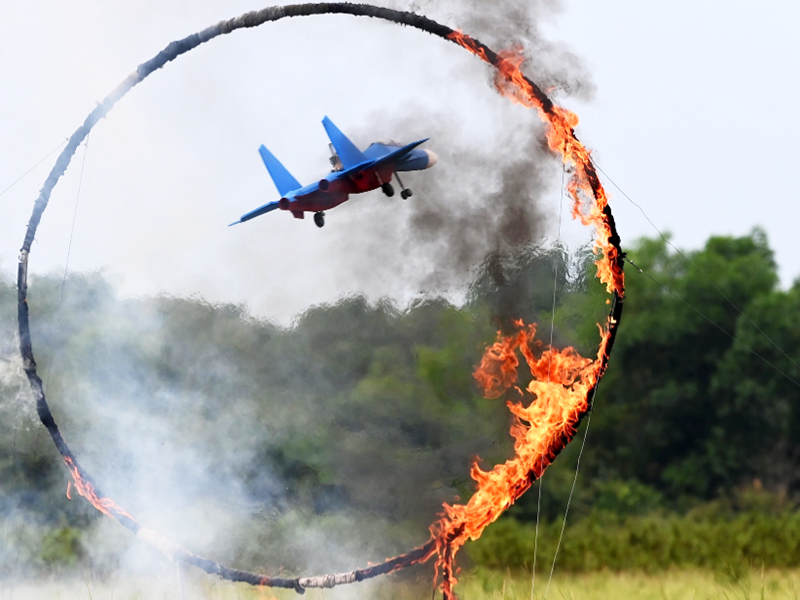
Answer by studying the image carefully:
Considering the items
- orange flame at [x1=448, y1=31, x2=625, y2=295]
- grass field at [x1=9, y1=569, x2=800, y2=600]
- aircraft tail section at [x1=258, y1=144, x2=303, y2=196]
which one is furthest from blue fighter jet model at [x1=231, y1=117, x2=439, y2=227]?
grass field at [x1=9, y1=569, x2=800, y2=600]

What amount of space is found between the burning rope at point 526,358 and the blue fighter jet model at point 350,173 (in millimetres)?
1953

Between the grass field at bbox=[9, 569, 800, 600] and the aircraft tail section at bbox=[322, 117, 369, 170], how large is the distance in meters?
8.60

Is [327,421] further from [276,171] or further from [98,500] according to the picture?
[276,171]

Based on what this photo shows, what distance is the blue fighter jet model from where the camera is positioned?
15758mm

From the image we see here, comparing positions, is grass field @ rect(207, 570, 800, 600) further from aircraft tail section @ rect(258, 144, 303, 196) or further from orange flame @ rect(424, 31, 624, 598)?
aircraft tail section @ rect(258, 144, 303, 196)

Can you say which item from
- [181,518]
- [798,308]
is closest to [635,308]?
[798,308]

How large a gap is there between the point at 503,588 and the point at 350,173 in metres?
9.17

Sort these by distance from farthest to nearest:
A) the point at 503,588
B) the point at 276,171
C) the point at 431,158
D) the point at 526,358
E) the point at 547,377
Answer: the point at 503,588
the point at 526,358
the point at 276,171
the point at 547,377
the point at 431,158

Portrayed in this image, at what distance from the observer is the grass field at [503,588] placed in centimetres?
1938

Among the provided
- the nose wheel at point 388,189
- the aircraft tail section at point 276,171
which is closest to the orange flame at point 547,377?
the nose wheel at point 388,189

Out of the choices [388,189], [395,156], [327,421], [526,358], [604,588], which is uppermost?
[395,156]

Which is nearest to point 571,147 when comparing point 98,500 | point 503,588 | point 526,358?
point 526,358

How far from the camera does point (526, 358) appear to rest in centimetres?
1734

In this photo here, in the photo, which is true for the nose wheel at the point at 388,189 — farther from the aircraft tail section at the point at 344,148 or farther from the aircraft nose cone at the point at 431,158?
the aircraft nose cone at the point at 431,158
